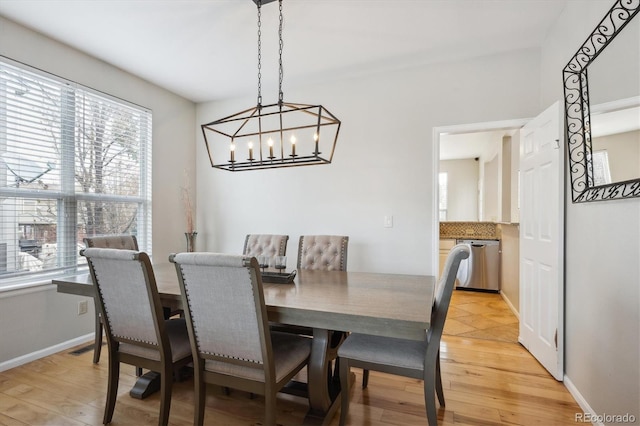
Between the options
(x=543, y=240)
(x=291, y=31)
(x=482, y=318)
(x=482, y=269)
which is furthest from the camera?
(x=482, y=269)

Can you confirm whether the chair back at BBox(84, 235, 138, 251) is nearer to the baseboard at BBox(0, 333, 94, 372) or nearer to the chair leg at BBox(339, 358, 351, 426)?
the baseboard at BBox(0, 333, 94, 372)

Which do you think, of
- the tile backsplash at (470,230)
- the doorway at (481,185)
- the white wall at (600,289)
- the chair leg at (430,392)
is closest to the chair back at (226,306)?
the chair leg at (430,392)

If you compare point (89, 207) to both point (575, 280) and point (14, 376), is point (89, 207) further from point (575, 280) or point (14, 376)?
point (575, 280)

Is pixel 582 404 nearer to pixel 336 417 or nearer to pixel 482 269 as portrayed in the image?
pixel 336 417

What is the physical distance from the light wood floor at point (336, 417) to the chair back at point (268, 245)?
3.79 ft

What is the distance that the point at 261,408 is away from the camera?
1.98 metres

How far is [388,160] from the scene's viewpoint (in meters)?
3.37

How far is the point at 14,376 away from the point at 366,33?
3706 mm

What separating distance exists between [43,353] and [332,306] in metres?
2.68

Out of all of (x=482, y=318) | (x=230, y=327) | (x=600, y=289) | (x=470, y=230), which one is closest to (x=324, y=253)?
(x=230, y=327)

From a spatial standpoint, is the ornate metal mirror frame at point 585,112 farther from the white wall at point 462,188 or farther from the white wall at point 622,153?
the white wall at point 462,188

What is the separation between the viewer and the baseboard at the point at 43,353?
2471 millimetres

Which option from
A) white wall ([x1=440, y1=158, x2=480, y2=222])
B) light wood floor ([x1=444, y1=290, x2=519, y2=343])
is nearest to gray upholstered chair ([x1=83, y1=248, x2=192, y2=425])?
light wood floor ([x1=444, y1=290, x2=519, y2=343])

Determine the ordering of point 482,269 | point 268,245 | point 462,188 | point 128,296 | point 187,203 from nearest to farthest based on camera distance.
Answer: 1. point 128,296
2. point 268,245
3. point 187,203
4. point 482,269
5. point 462,188
